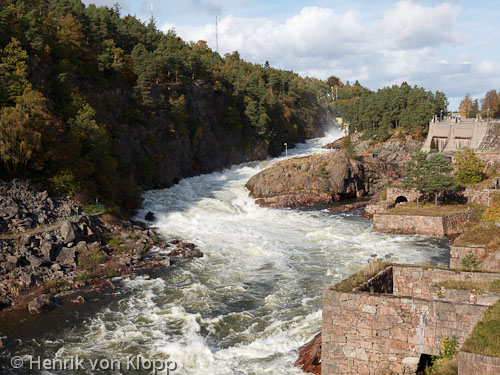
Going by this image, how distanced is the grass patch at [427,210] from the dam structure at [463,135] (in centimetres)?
2378

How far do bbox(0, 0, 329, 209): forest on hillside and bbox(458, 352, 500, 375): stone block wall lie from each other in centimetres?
3404

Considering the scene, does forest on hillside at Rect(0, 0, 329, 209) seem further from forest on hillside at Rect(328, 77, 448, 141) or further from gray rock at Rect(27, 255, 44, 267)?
forest on hillside at Rect(328, 77, 448, 141)

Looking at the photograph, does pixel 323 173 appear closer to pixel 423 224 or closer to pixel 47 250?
pixel 423 224

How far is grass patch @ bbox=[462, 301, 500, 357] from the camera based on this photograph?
8516mm

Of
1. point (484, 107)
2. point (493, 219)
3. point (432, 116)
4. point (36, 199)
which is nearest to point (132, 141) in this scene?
point (36, 199)

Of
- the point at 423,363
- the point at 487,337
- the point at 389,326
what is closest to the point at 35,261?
the point at 389,326

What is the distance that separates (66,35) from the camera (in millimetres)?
53188

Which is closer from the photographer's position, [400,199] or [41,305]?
[41,305]

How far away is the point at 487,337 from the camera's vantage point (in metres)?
8.95

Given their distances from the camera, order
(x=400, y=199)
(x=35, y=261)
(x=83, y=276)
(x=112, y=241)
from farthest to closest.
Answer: (x=400, y=199) < (x=112, y=241) < (x=35, y=261) < (x=83, y=276)

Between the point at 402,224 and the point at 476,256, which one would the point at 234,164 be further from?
the point at 476,256

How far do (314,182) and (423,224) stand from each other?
67.1 ft

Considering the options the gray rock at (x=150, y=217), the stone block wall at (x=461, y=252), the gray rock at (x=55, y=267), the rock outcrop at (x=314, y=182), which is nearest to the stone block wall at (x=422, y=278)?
the stone block wall at (x=461, y=252)

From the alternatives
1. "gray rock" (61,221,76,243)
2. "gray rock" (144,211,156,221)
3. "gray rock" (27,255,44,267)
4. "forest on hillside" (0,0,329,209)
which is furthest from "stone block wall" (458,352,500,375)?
"gray rock" (144,211,156,221)
